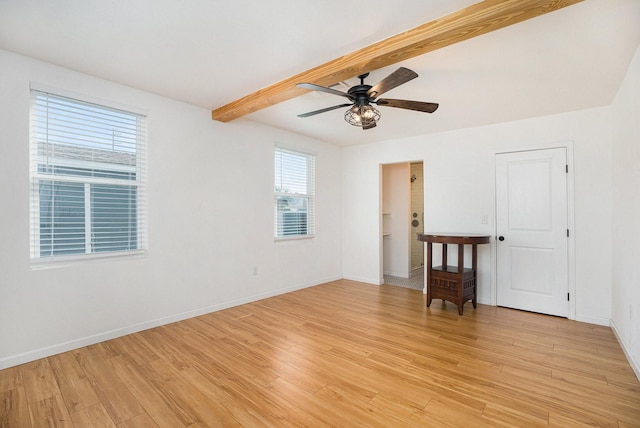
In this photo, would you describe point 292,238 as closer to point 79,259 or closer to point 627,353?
point 79,259

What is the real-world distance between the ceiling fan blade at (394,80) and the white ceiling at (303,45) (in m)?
0.26

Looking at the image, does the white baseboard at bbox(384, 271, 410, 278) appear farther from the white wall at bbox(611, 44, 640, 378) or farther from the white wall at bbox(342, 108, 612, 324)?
the white wall at bbox(611, 44, 640, 378)

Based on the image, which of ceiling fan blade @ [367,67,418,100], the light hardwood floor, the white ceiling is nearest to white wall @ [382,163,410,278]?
the light hardwood floor

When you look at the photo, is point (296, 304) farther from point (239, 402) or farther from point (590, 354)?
point (590, 354)

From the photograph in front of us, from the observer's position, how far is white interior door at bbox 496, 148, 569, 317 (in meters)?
3.68

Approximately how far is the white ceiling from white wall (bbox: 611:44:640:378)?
0.83 feet

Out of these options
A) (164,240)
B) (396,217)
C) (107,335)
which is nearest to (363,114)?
(164,240)

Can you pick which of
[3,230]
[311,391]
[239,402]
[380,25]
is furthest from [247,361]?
[380,25]

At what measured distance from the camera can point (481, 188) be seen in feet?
14.0

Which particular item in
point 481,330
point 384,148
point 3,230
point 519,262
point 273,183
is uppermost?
point 384,148

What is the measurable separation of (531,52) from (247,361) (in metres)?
3.42

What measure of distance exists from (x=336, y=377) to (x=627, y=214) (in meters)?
2.91

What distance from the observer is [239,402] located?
6.52ft

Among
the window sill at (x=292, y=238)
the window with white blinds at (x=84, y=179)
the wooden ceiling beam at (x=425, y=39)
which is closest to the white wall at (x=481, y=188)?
the window sill at (x=292, y=238)
